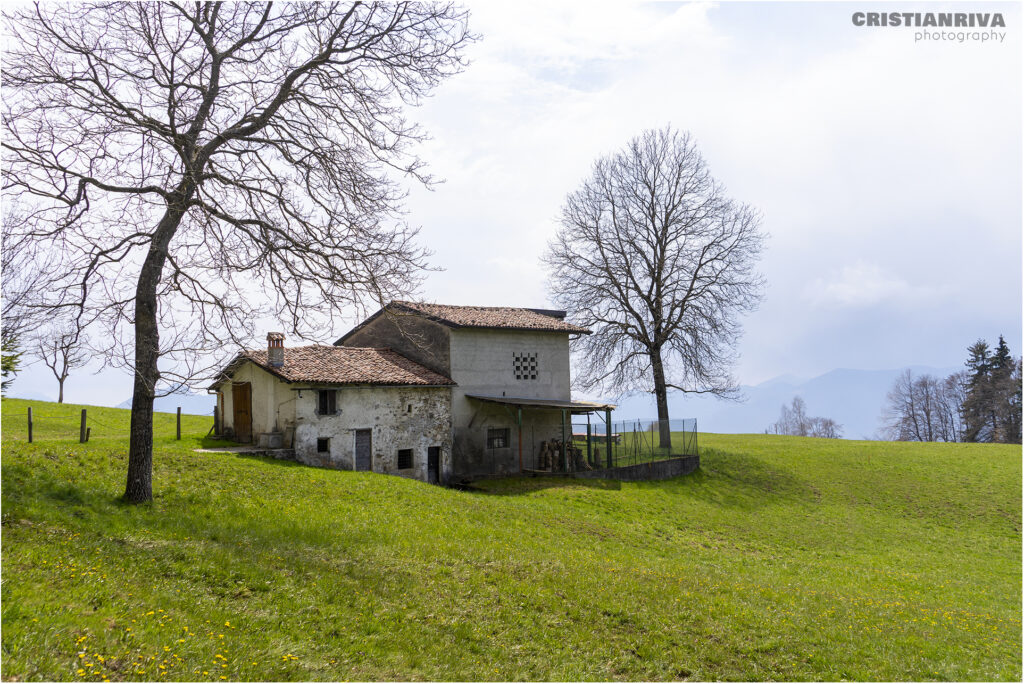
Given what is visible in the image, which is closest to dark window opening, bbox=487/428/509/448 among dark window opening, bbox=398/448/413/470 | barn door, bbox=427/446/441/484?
barn door, bbox=427/446/441/484

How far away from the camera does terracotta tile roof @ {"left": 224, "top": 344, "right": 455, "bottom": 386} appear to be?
2348 centimetres

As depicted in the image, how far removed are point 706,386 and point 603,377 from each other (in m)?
5.66

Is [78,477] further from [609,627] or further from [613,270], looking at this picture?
[613,270]

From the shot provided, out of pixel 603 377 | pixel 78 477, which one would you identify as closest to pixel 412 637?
pixel 78 477

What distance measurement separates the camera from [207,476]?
54.9 feet

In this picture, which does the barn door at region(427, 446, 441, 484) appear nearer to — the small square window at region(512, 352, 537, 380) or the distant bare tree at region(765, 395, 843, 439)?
the small square window at region(512, 352, 537, 380)

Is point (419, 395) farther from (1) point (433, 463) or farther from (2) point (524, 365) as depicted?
(2) point (524, 365)

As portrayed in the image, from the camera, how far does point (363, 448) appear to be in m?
24.4

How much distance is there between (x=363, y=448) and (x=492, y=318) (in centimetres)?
931

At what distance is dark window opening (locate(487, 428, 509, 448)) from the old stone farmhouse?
0.05 meters

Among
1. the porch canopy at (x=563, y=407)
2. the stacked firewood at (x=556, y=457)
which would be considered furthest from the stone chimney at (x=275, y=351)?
the stacked firewood at (x=556, y=457)

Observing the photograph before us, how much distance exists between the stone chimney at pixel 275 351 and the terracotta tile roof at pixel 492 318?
5254mm

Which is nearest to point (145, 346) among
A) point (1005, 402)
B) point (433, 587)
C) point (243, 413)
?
point (433, 587)

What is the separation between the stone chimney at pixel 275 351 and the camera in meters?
23.9
